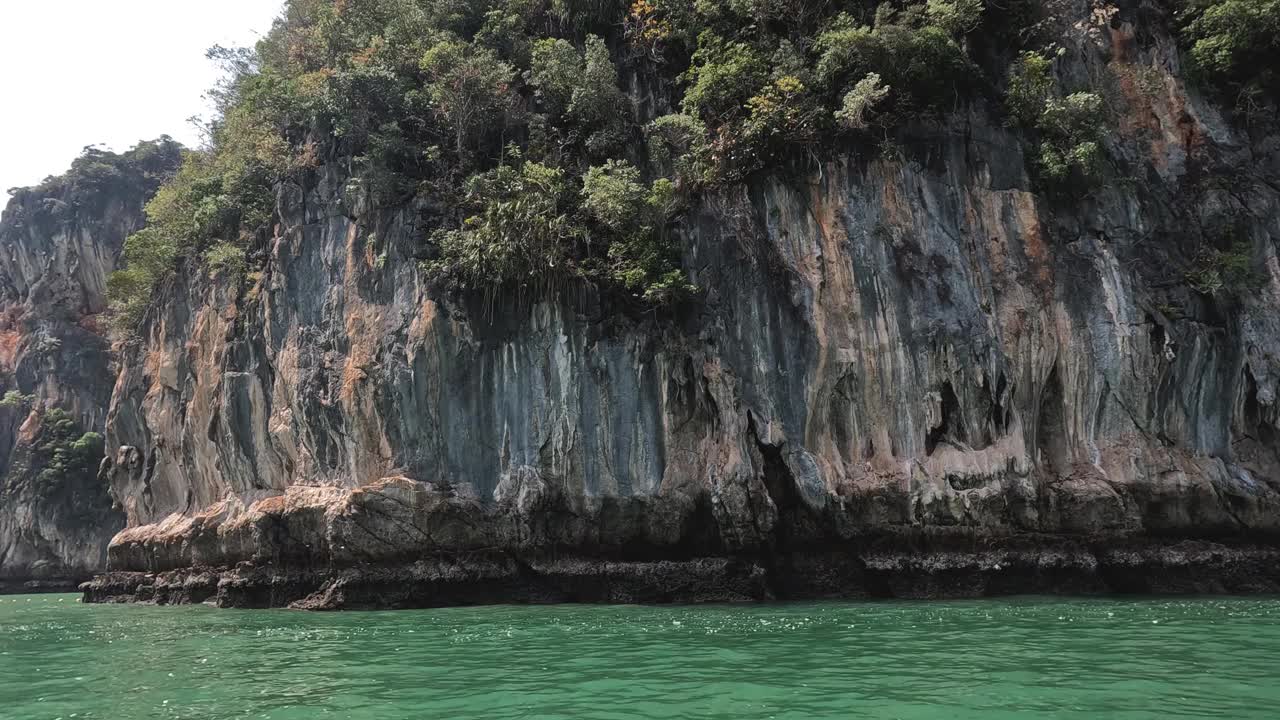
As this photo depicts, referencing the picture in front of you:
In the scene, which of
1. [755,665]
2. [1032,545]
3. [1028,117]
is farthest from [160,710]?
[1028,117]

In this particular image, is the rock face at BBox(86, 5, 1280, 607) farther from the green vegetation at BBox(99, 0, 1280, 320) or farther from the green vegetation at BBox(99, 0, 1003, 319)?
the green vegetation at BBox(99, 0, 1003, 319)

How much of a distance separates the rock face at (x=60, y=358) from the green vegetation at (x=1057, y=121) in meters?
38.5

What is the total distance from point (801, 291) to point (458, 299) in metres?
7.94

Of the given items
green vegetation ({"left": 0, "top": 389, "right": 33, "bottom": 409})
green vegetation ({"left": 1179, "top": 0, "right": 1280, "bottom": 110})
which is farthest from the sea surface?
green vegetation ({"left": 0, "top": 389, "right": 33, "bottom": 409})

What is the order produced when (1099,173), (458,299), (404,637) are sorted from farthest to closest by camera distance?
1. (458,299)
2. (1099,173)
3. (404,637)

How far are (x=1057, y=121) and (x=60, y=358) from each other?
44285mm

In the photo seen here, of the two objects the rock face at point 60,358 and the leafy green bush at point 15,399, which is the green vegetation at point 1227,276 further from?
the leafy green bush at point 15,399

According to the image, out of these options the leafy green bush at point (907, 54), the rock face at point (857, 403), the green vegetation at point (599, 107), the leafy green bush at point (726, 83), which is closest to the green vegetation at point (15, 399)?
the green vegetation at point (599, 107)

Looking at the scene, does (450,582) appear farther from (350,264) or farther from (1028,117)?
(1028,117)

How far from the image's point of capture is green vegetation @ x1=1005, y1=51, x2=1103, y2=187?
18.8 metres

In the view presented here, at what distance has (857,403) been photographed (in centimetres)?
1880

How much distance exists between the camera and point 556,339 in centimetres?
1997

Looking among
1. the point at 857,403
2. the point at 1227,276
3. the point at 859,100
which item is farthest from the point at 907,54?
the point at 1227,276

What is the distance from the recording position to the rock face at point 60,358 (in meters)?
39.1
